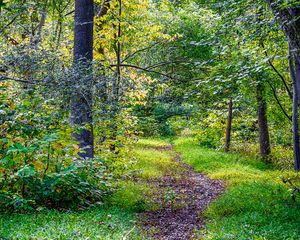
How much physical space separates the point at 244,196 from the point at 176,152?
11.4 meters

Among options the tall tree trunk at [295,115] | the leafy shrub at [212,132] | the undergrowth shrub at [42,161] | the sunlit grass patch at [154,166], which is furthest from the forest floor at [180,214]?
the leafy shrub at [212,132]

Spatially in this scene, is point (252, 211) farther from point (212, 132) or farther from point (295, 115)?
point (212, 132)

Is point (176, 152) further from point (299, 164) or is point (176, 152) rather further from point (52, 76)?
point (52, 76)

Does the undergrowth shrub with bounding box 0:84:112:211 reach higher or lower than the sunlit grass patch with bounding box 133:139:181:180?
higher

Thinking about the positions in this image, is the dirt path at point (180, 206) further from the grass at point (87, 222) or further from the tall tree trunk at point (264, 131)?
the tall tree trunk at point (264, 131)

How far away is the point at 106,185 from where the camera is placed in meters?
7.89

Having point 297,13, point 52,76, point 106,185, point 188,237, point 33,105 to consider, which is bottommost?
point 188,237

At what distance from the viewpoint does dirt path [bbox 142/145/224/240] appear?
6.61 meters

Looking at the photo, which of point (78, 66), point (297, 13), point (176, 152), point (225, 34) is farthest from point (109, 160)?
point (176, 152)

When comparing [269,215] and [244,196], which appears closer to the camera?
[269,215]

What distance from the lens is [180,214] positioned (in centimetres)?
775

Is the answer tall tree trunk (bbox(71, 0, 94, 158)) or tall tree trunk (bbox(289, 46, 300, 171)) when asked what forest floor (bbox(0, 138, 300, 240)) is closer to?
tall tree trunk (bbox(289, 46, 300, 171))

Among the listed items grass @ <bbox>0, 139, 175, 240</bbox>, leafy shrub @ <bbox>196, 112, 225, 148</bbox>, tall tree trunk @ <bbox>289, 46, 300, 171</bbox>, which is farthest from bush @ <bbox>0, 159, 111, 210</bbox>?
leafy shrub @ <bbox>196, 112, 225, 148</bbox>

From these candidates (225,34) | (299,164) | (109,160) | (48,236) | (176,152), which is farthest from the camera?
(176,152)
